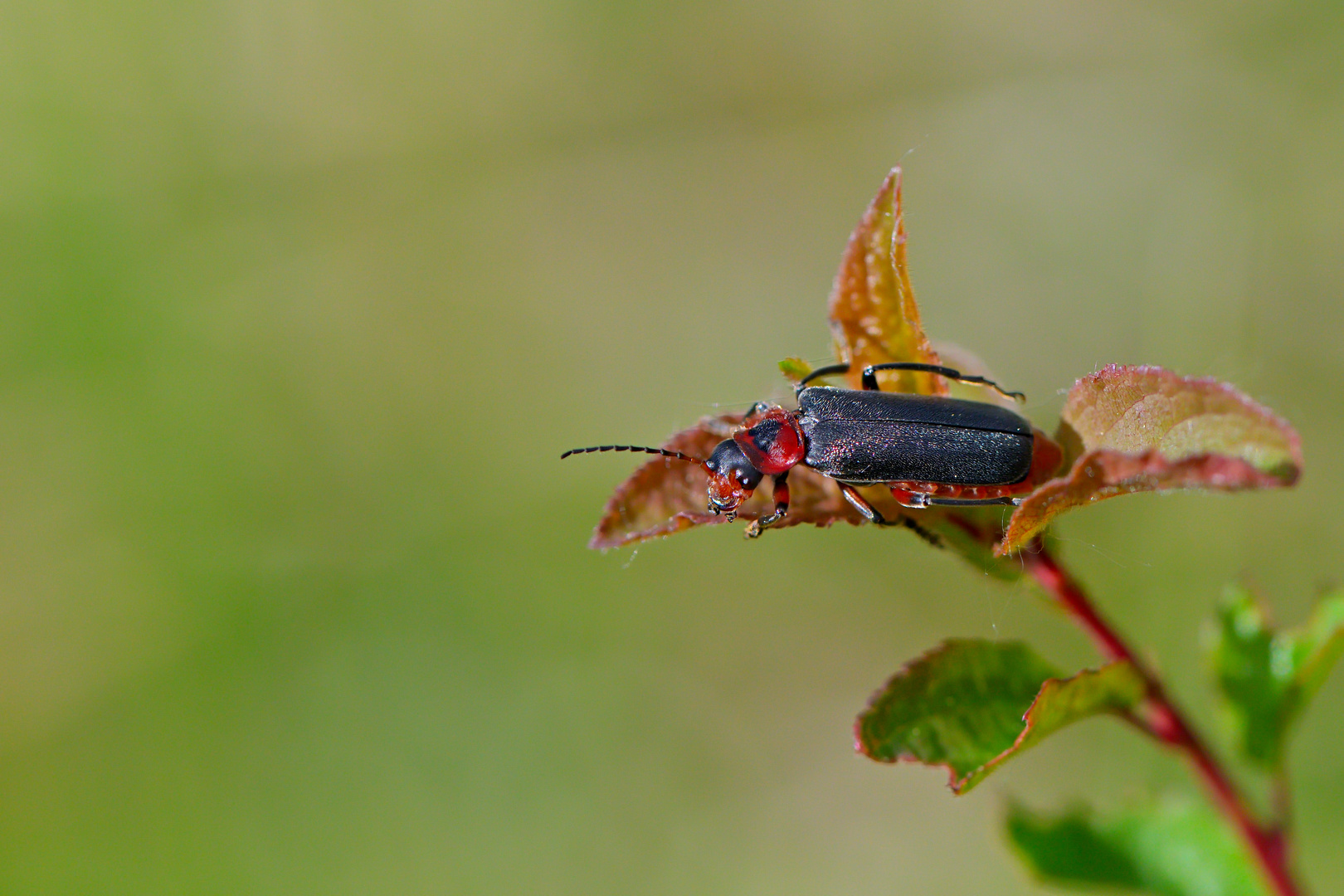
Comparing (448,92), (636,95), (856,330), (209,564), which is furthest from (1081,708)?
(448,92)

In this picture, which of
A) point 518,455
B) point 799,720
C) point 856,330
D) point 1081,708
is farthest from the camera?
point 518,455

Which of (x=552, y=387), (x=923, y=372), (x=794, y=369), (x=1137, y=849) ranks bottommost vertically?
(x=1137, y=849)

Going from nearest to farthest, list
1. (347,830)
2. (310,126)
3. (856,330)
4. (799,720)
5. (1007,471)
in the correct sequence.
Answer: (856,330) < (1007,471) < (347,830) < (799,720) < (310,126)

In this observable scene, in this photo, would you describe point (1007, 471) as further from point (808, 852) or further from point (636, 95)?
point (636, 95)

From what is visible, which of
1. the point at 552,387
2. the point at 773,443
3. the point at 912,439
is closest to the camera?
the point at 912,439

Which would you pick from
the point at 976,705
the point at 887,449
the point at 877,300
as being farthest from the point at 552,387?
the point at 976,705

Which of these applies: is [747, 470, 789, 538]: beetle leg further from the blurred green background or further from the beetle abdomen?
the blurred green background

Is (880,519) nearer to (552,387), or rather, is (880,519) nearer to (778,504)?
(778,504)
